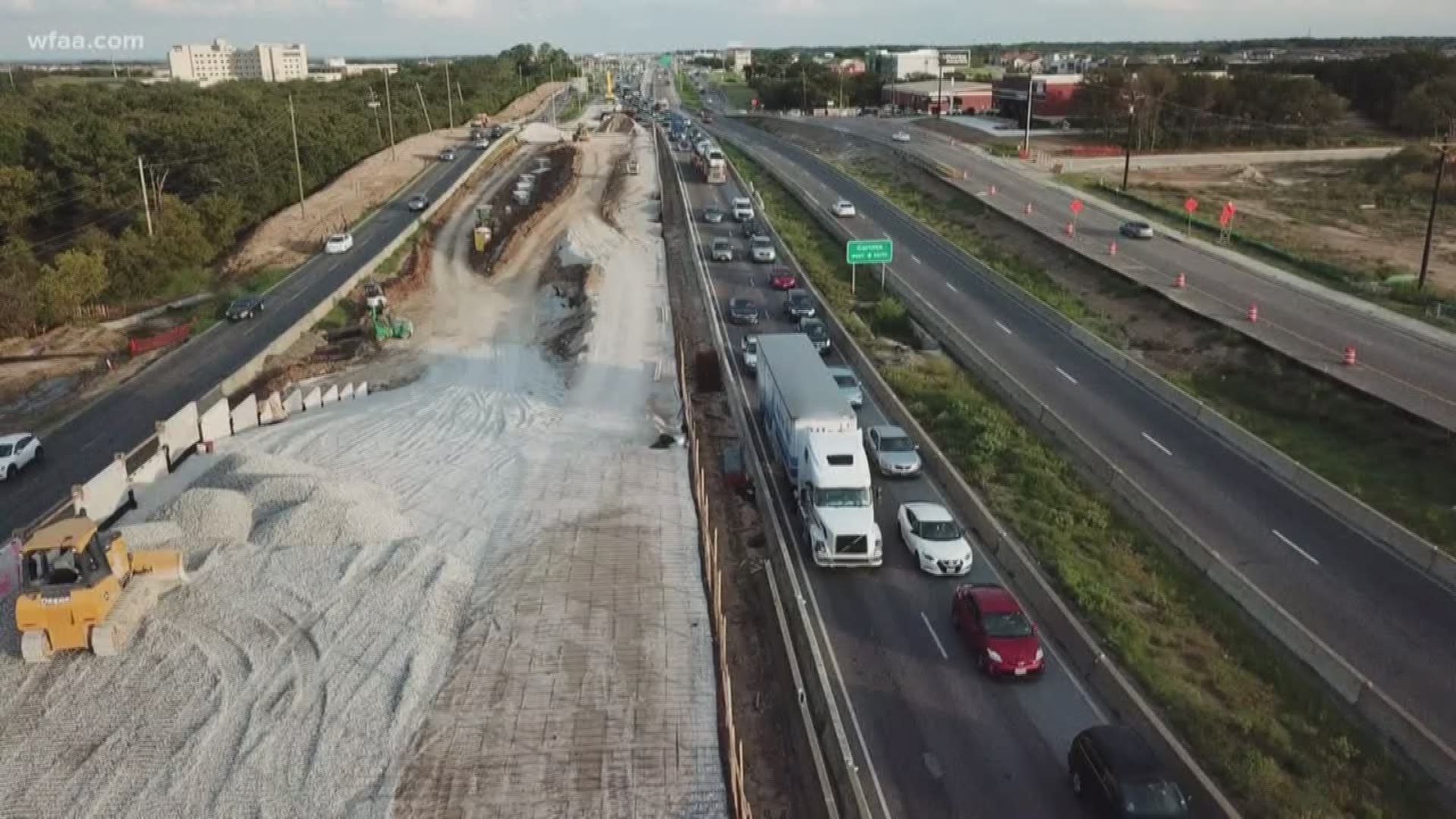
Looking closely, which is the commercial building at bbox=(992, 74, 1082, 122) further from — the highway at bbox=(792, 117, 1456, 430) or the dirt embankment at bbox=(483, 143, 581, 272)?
the dirt embankment at bbox=(483, 143, 581, 272)

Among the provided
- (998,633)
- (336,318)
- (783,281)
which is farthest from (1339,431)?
(336,318)

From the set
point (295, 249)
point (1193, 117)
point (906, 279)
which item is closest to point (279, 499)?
point (906, 279)

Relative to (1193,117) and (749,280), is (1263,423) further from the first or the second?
(1193,117)

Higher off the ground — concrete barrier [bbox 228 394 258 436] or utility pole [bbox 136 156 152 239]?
utility pole [bbox 136 156 152 239]

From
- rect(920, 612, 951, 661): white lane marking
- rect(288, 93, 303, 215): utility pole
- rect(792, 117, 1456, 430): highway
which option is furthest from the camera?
rect(288, 93, 303, 215): utility pole

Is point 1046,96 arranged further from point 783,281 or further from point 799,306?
point 799,306

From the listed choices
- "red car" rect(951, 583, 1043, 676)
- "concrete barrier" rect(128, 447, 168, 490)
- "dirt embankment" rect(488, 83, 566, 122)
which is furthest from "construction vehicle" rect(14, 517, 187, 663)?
"dirt embankment" rect(488, 83, 566, 122)
